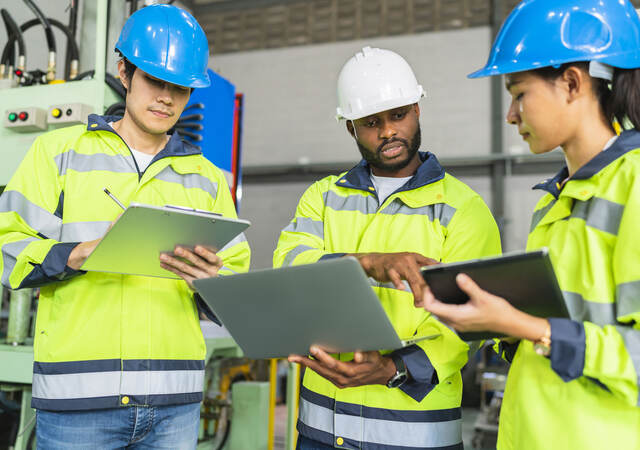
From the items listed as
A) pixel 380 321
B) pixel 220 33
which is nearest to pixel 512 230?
pixel 220 33

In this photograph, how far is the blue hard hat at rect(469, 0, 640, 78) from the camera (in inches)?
43.4

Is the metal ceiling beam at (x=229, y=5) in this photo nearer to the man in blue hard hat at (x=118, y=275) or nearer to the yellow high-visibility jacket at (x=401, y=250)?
the man in blue hard hat at (x=118, y=275)

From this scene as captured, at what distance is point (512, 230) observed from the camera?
788cm

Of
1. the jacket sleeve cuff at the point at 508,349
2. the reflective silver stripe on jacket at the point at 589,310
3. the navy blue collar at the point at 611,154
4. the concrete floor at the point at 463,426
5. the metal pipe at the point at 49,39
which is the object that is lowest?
the concrete floor at the point at 463,426

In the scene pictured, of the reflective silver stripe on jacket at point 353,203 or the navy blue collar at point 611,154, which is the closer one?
the navy blue collar at point 611,154

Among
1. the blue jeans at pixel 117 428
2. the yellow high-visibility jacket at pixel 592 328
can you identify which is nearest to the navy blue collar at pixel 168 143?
the blue jeans at pixel 117 428

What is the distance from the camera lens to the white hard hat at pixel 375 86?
1680 millimetres

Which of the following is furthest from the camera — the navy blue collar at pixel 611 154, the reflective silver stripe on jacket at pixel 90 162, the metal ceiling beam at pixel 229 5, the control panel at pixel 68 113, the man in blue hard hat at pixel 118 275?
the metal ceiling beam at pixel 229 5

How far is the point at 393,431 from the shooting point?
1.42 meters

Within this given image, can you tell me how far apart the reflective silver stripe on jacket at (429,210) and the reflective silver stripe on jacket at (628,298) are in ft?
1.89

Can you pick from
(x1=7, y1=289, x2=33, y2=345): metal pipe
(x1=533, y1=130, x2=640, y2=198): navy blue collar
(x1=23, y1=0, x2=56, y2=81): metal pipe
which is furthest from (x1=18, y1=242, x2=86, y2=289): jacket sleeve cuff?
(x1=23, y1=0, x2=56, y2=81): metal pipe

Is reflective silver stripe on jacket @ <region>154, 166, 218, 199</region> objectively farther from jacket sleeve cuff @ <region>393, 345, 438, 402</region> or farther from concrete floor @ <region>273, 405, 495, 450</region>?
concrete floor @ <region>273, 405, 495, 450</region>

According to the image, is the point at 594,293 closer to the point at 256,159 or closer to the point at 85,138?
the point at 85,138

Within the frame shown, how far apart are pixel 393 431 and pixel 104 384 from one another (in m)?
0.76
